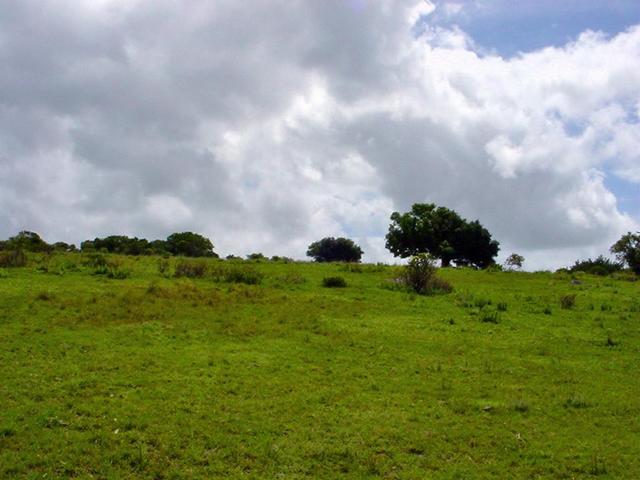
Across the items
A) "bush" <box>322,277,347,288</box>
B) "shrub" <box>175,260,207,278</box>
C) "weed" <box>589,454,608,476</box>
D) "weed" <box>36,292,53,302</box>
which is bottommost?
"weed" <box>589,454,608,476</box>

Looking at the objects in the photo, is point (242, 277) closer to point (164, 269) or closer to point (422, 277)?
point (164, 269)

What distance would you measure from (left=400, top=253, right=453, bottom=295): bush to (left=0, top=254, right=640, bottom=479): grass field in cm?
418

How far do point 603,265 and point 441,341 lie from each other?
4557 cm

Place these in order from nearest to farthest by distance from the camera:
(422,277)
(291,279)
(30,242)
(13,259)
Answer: (13,259)
(422,277)
(291,279)
(30,242)

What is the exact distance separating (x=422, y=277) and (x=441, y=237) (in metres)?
46.2

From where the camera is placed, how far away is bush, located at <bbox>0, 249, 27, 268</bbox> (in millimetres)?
32375

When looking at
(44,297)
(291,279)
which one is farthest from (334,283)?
(44,297)

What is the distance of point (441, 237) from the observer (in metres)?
79.4

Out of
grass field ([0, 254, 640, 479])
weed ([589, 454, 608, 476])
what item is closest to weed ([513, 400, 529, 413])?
grass field ([0, 254, 640, 479])

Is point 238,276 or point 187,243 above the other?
point 187,243

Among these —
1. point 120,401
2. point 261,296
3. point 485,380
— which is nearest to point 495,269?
point 261,296

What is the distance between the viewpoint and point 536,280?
4266cm

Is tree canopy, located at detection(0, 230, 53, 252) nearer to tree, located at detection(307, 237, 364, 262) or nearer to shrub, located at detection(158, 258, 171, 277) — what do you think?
shrub, located at detection(158, 258, 171, 277)

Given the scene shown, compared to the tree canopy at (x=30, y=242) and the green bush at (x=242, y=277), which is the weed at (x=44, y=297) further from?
the tree canopy at (x=30, y=242)
